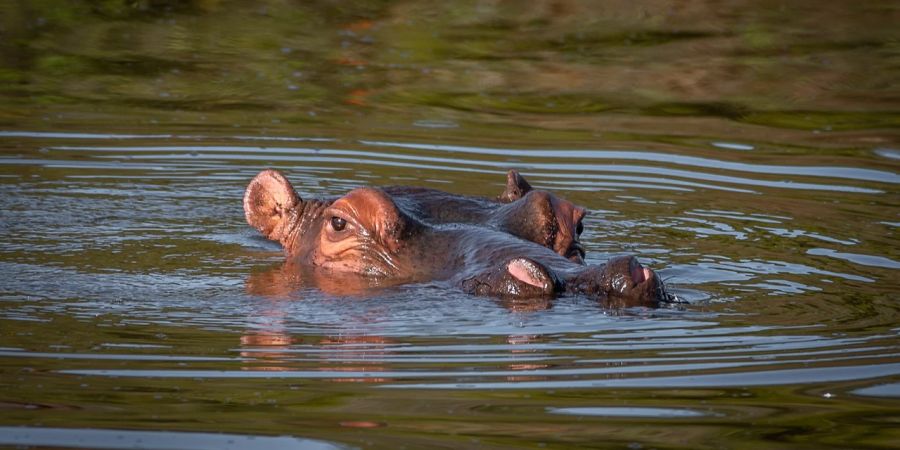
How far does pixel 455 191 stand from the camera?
40.1ft

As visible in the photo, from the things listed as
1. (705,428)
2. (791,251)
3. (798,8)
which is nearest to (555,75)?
(798,8)

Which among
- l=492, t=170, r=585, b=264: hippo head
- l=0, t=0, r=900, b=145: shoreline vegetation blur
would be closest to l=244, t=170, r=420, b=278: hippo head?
l=492, t=170, r=585, b=264: hippo head

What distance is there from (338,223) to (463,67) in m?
7.95

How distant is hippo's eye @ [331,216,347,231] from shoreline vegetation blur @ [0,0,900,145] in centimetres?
544

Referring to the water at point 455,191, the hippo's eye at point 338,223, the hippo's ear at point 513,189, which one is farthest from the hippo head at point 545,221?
the hippo's eye at point 338,223

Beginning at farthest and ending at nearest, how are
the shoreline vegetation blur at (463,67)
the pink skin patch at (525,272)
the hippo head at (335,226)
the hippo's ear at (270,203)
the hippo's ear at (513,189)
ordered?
1. the shoreline vegetation blur at (463,67)
2. the hippo's ear at (270,203)
3. the hippo's ear at (513,189)
4. the hippo head at (335,226)
5. the pink skin patch at (525,272)

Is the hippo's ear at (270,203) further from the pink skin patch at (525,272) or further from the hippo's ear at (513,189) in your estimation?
the pink skin patch at (525,272)

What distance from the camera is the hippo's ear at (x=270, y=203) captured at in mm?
10219

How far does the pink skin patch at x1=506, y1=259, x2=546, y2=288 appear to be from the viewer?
25.6 feet

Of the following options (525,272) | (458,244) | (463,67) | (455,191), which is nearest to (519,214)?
(458,244)

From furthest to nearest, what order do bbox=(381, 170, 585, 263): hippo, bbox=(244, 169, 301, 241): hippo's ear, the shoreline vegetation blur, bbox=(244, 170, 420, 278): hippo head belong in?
the shoreline vegetation blur < bbox=(244, 169, 301, 241): hippo's ear < bbox=(381, 170, 585, 263): hippo < bbox=(244, 170, 420, 278): hippo head

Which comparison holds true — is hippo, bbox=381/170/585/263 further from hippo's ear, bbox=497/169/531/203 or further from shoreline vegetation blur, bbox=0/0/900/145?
shoreline vegetation blur, bbox=0/0/900/145

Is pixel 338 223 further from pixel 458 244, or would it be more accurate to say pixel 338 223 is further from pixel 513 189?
pixel 513 189

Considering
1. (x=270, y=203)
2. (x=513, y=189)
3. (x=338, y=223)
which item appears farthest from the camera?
(x=270, y=203)
